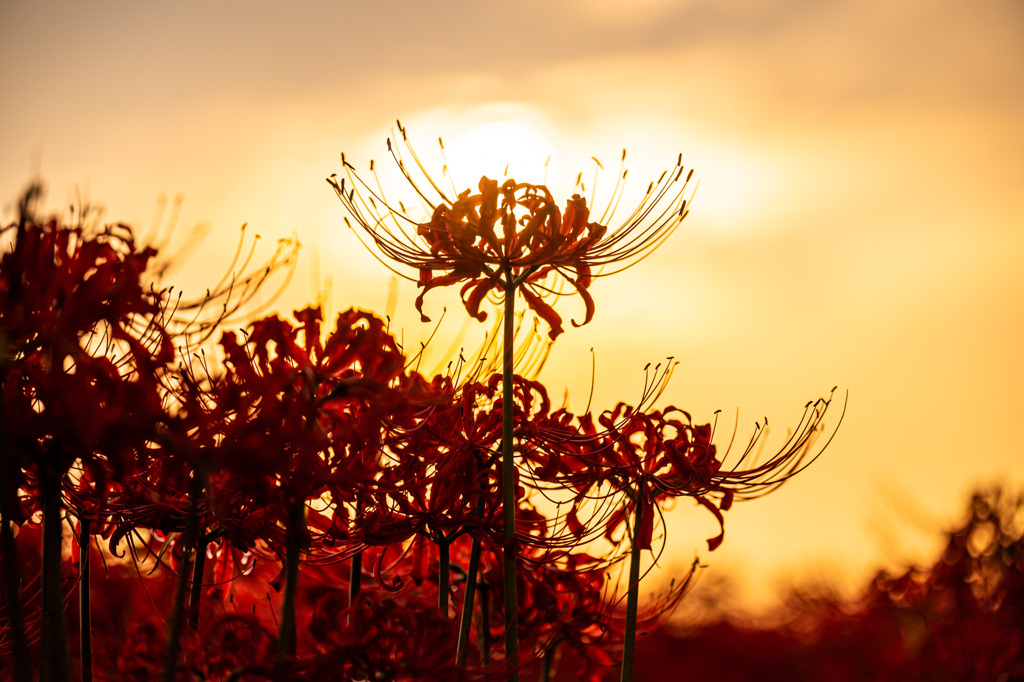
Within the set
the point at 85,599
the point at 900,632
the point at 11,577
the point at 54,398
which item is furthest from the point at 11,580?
the point at 900,632

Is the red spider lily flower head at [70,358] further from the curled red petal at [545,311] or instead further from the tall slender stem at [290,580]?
the curled red petal at [545,311]

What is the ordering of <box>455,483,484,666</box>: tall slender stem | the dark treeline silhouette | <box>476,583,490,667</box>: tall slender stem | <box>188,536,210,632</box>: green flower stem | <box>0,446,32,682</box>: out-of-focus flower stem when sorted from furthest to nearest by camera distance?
the dark treeline silhouette, <box>476,583,490,667</box>: tall slender stem, <box>455,483,484,666</box>: tall slender stem, <box>188,536,210,632</box>: green flower stem, <box>0,446,32,682</box>: out-of-focus flower stem

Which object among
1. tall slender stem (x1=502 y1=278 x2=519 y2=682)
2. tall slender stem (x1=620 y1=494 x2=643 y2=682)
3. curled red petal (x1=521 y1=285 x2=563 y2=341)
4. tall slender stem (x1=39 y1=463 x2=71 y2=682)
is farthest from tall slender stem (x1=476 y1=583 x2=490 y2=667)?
tall slender stem (x1=39 y1=463 x2=71 y2=682)

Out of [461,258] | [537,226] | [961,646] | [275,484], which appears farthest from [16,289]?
[961,646]

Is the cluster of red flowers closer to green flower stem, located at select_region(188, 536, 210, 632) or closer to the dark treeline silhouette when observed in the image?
green flower stem, located at select_region(188, 536, 210, 632)

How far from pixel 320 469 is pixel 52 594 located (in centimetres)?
80

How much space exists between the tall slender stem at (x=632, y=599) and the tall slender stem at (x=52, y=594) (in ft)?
6.69

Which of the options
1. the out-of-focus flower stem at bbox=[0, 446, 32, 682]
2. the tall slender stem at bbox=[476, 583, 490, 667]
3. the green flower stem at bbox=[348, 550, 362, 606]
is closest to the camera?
the out-of-focus flower stem at bbox=[0, 446, 32, 682]

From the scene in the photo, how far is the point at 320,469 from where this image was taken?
9.16 feet

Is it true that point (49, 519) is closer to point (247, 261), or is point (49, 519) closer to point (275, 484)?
point (275, 484)

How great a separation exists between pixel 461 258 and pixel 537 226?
0.30 metres

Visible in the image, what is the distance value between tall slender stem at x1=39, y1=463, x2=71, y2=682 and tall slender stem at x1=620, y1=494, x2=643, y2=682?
2.04 meters

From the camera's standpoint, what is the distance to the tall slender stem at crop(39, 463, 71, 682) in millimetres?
2518

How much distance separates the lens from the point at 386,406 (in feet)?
8.83
